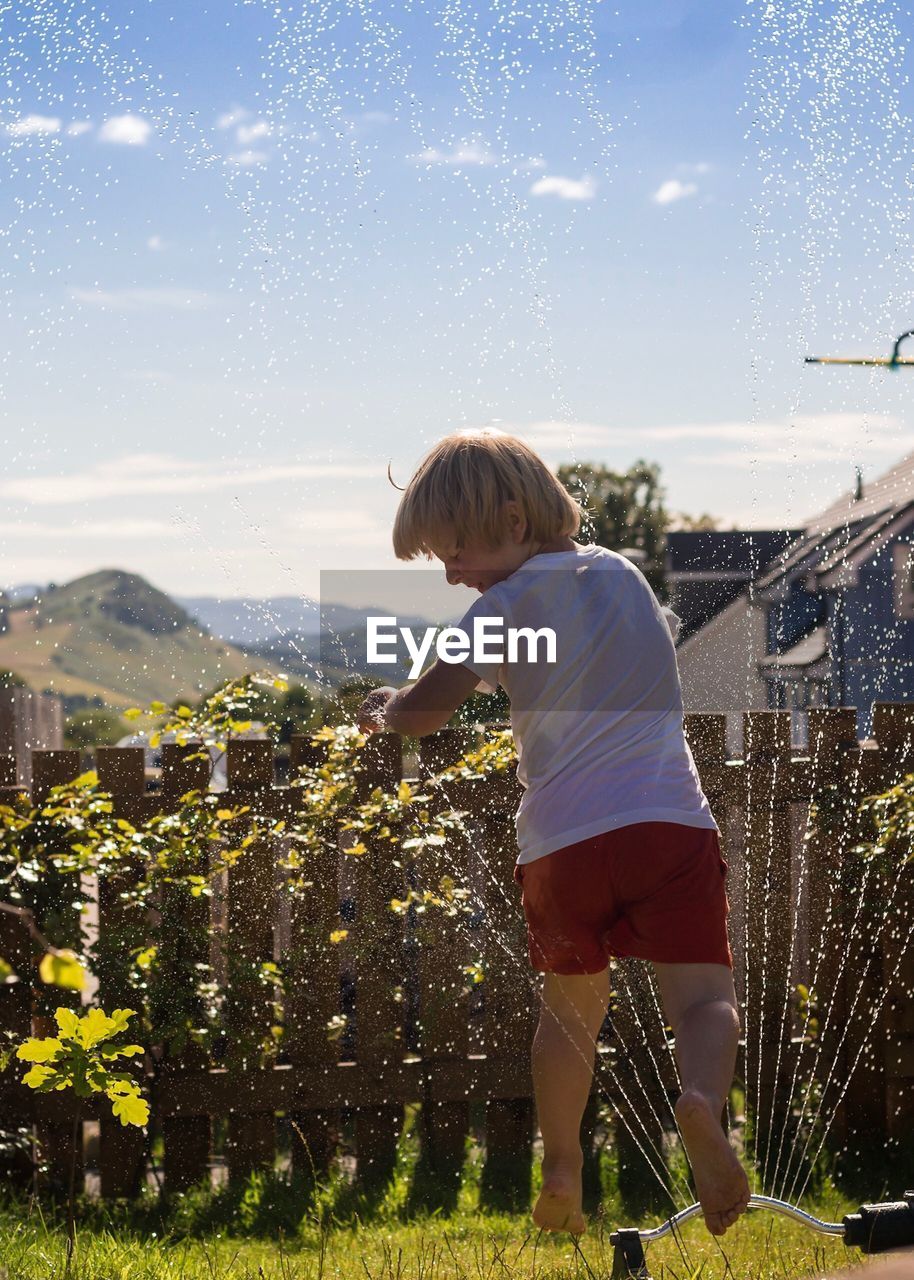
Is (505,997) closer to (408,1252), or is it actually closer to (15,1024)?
(408,1252)

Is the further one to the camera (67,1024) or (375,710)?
(67,1024)

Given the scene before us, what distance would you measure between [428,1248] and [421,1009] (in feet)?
2.85

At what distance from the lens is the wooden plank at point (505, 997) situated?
4.12 meters

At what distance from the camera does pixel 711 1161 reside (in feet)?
7.22

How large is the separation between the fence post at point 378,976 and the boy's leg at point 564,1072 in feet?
5.04

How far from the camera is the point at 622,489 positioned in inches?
464

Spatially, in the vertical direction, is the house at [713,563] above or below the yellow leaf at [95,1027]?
above

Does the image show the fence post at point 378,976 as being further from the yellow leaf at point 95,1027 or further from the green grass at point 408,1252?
the yellow leaf at point 95,1027

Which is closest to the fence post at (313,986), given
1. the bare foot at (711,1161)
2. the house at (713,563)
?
the bare foot at (711,1161)

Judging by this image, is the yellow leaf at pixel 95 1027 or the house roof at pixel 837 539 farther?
the house roof at pixel 837 539

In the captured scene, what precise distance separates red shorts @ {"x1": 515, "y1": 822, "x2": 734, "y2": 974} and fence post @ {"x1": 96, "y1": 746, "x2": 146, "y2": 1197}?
6.27 feet

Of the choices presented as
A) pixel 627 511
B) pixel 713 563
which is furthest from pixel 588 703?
pixel 713 563

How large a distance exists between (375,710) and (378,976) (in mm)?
1860

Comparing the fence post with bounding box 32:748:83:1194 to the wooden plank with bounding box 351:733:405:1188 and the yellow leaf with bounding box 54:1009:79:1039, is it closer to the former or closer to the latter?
the wooden plank with bounding box 351:733:405:1188
